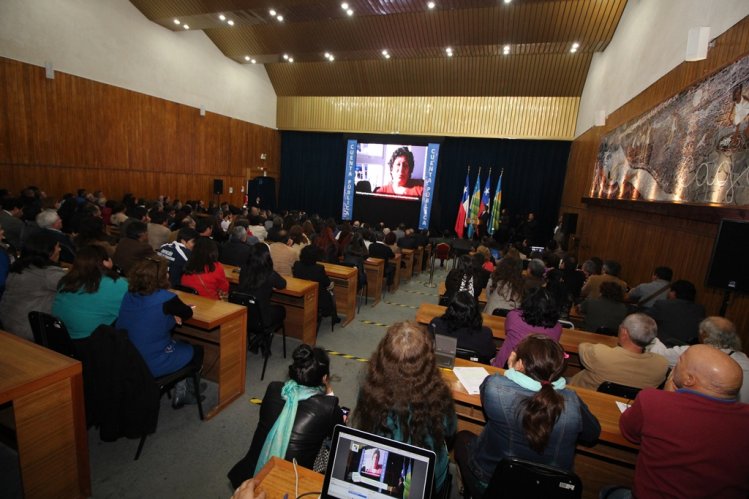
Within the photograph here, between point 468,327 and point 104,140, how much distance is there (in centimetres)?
1056

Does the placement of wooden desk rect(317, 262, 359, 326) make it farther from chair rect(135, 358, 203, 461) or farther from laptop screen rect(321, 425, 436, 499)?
laptop screen rect(321, 425, 436, 499)

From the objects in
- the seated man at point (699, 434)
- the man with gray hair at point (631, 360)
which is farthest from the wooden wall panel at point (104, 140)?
the seated man at point (699, 434)

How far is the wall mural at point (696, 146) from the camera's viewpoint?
323 cm

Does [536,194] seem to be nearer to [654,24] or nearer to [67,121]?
[654,24]

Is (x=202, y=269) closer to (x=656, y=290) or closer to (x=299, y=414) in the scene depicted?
(x=299, y=414)

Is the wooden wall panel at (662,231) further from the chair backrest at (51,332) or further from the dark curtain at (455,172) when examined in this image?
the chair backrest at (51,332)

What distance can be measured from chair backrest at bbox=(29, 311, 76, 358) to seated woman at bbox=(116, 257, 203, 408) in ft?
0.96

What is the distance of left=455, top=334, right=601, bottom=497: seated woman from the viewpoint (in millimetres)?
1513

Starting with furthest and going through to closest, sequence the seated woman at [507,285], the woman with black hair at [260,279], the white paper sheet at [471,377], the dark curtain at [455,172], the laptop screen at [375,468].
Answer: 1. the dark curtain at [455,172]
2. the seated woman at [507,285]
3. the woman with black hair at [260,279]
4. the white paper sheet at [471,377]
5. the laptop screen at [375,468]

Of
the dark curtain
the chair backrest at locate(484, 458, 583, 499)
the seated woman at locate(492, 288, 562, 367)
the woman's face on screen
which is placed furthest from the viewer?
the woman's face on screen

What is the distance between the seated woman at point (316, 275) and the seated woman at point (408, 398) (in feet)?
10.1

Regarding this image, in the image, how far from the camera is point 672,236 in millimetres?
4477

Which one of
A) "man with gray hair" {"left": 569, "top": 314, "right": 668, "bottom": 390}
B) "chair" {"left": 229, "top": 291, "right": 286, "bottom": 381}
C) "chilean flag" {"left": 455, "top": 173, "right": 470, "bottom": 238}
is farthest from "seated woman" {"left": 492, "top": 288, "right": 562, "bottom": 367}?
"chilean flag" {"left": 455, "top": 173, "right": 470, "bottom": 238}

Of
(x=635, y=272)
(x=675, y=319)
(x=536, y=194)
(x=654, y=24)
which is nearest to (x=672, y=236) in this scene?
(x=635, y=272)
